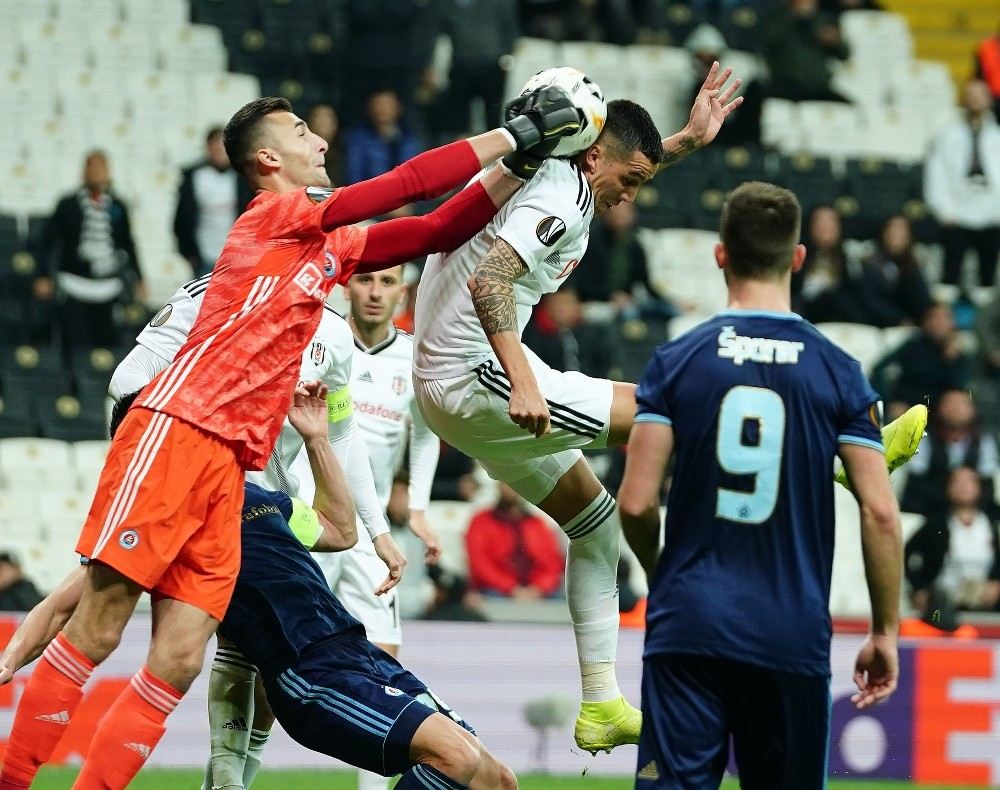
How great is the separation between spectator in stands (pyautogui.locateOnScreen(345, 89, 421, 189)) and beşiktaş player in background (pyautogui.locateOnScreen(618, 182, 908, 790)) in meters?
8.38

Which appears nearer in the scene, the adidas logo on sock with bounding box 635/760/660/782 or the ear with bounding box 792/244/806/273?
the adidas logo on sock with bounding box 635/760/660/782

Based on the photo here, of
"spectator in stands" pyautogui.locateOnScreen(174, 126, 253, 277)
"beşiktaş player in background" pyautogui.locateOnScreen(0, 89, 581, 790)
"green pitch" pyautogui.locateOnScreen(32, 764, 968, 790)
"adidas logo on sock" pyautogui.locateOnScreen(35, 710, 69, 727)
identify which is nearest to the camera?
"beşiktaş player in background" pyautogui.locateOnScreen(0, 89, 581, 790)

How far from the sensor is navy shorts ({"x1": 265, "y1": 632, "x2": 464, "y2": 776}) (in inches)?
200

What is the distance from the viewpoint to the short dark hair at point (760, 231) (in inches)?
173

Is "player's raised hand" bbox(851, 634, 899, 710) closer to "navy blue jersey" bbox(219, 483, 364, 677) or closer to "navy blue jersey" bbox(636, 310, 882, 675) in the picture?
"navy blue jersey" bbox(636, 310, 882, 675)

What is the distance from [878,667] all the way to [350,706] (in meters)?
1.65

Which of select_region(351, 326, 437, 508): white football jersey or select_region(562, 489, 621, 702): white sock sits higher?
select_region(351, 326, 437, 508): white football jersey

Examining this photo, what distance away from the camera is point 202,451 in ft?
17.3

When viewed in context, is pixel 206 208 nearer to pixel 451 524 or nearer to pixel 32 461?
pixel 32 461

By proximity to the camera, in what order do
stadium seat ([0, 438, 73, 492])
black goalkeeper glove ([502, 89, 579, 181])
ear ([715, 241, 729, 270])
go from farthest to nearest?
stadium seat ([0, 438, 73, 492]), black goalkeeper glove ([502, 89, 579, 181]), ear ([715, 241, 729, 270])

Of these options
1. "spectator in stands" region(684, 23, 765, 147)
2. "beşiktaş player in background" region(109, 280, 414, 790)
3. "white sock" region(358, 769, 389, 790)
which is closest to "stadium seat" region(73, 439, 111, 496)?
"beşiktaş player in background" region(109, 280, 414, 790)

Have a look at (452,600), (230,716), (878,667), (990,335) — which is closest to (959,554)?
(990,335)

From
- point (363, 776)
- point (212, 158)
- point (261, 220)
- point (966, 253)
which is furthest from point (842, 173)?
point (261, 220)

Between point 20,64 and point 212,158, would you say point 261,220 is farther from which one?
point 20,64
